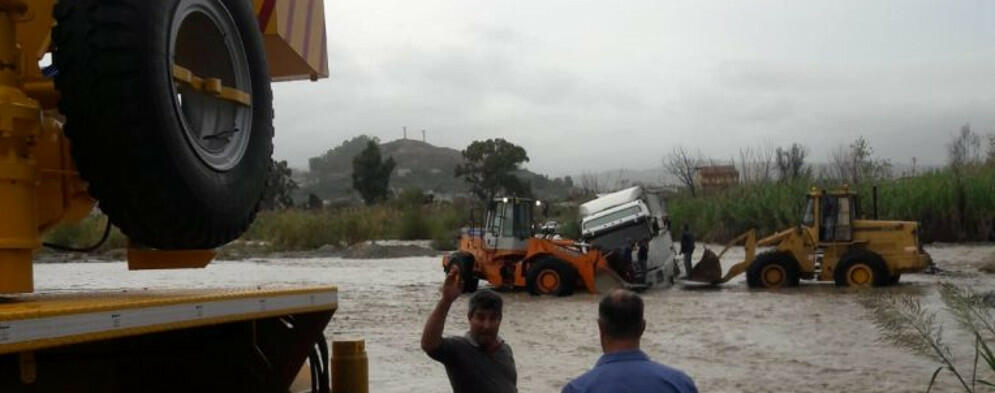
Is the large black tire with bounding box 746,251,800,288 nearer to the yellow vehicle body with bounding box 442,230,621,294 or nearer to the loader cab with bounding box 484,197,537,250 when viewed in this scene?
the yellow vehicle body with bounding box 442,230,621,294

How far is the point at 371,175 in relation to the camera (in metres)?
79.9

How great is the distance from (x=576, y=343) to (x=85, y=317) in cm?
1294

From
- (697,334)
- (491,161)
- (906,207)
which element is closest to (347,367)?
(697,334)

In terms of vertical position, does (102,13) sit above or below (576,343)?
above

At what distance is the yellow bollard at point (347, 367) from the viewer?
4637 mm

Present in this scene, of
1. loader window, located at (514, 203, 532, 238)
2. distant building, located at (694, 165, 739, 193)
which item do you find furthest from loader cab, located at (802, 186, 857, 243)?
distant building, located at (694, 165, 739, 193)

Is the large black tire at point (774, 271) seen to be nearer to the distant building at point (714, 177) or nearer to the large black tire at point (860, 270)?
the large black tire at point (860, 270)

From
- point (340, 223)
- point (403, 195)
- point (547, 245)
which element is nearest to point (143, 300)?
point (547, 245)

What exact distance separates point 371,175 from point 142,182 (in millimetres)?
76860

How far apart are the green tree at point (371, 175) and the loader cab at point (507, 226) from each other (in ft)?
183

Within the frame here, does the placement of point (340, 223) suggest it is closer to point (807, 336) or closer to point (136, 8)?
point (807, 336)

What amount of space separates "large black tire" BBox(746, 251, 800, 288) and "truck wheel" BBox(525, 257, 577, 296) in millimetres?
3547

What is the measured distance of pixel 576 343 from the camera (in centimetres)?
1544

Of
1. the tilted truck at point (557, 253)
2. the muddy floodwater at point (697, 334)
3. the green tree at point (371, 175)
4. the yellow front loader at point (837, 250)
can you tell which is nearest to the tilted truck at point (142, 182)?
the muddy floodwater at point (697, 334)
